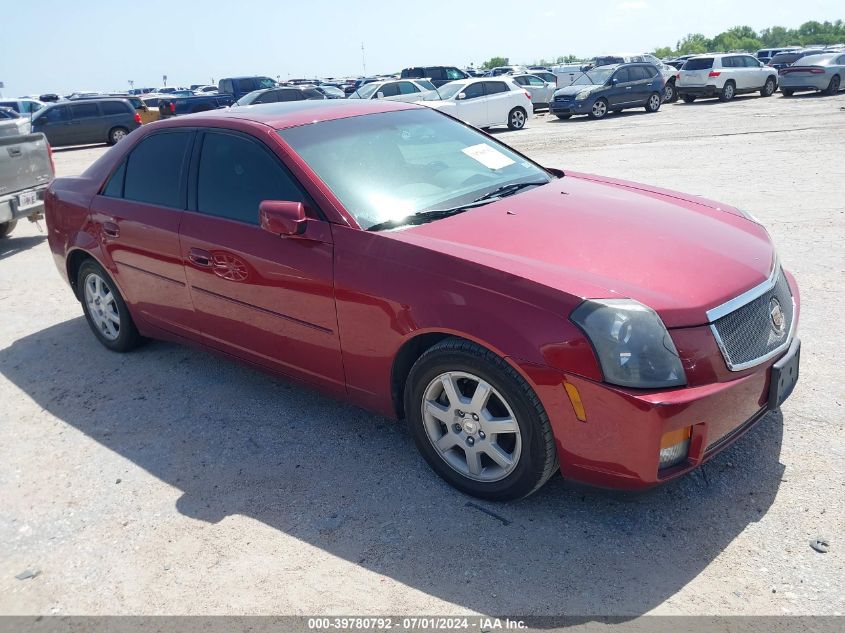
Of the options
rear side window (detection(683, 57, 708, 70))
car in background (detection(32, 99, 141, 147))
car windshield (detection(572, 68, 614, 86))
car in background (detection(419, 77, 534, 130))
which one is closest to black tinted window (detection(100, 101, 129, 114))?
car in background (detection(32, 99, 141, 147))

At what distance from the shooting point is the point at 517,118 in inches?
830

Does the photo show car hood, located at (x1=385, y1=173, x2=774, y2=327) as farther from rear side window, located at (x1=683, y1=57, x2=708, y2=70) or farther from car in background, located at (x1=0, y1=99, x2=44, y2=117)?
car in background, located at (x1=0, y1=99, x2=44, y2=117)

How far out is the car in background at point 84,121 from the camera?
2239cm

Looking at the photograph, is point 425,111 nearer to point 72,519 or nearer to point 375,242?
point 375,242

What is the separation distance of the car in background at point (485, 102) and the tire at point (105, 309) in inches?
602

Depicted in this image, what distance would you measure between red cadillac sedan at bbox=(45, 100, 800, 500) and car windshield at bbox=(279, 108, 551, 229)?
0.01 m

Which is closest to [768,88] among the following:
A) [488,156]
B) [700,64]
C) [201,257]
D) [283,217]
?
[700,64]

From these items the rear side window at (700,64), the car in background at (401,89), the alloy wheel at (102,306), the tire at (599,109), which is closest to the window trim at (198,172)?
the alloy wheel at (102,306)

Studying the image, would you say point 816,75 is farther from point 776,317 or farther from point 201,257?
point 201,257

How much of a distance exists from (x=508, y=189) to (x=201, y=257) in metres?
1.79

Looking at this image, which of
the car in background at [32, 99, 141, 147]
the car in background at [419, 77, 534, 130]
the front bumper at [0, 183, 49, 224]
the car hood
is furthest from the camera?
the car in background at [32, 99, 141, 147]

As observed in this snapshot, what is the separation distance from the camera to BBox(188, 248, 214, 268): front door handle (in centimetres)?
406

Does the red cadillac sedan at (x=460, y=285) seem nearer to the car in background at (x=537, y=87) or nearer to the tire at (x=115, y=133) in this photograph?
the tire at (x=115, y=133)

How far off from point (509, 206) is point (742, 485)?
1.74m
